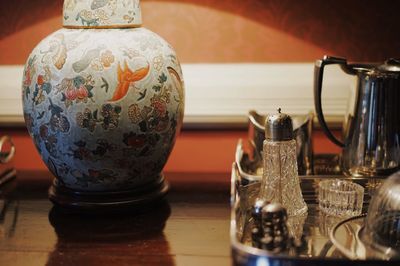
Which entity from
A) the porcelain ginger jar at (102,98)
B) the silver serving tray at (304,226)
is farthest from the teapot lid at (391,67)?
the porcelain ginger jar at (102,98)

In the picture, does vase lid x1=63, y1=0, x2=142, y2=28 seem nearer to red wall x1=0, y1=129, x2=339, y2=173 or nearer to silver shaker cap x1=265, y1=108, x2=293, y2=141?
silver shaker cap x1=265, y1=108, x2=293, y2=141

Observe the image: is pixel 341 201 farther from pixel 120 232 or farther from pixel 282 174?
pixel 120 232

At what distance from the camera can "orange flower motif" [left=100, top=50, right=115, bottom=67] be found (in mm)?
665

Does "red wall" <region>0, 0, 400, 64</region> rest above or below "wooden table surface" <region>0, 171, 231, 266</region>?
above

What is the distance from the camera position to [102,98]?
0.67 m

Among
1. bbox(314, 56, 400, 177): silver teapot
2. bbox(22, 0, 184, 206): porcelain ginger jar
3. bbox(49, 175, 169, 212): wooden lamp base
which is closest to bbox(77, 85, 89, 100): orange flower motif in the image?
bbox(22, 0, 184, 206): porcelain ginger jar

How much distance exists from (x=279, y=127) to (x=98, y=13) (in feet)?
0.76

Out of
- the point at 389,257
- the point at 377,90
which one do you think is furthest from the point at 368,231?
the point at 377,90

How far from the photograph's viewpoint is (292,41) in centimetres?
93

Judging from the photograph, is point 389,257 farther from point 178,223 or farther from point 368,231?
point 178,223

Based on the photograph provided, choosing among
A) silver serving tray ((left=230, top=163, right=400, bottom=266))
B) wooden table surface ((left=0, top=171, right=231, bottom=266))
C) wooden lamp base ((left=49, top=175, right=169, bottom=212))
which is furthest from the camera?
wooden lamp base ((left=49, top=175, right=169, bottom=212))

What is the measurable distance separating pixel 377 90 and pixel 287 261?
0.28 meters

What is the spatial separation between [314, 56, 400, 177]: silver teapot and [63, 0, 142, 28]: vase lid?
0.23 m

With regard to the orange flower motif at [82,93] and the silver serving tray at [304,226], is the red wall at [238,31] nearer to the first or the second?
the silver serving tray at [304,226]
